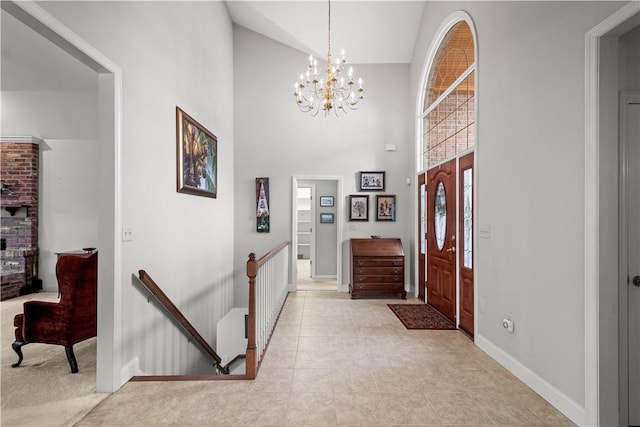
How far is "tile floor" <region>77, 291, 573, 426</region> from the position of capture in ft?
6.91

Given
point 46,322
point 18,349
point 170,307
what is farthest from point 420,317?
point 18,349

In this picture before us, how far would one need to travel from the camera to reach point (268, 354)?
10.2 feet

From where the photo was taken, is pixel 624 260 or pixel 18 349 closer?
pixel 624 260

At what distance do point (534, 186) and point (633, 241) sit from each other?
2.28 feet

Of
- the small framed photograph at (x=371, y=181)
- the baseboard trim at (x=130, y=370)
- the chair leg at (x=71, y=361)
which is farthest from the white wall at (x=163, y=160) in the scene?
the small framed photograph at (x=371, y=181)

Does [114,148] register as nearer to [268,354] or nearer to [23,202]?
[268,354]

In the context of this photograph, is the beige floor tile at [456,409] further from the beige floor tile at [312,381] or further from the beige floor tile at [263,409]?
the beige floor tile at [263,409]

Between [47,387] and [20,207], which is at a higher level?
[20,207]

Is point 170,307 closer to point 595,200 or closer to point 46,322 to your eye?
point 46,322

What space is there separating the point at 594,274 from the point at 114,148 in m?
3.35

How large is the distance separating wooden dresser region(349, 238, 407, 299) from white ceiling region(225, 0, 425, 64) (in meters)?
3.54

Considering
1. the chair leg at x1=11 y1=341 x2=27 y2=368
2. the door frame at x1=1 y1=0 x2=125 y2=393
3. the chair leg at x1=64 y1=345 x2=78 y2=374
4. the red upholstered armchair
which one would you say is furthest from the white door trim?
the chair leg at x1=11 y1=341 x2=27 y2=368

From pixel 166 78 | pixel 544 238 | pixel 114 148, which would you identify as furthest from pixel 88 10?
pixel 544 238

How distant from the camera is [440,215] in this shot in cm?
450
